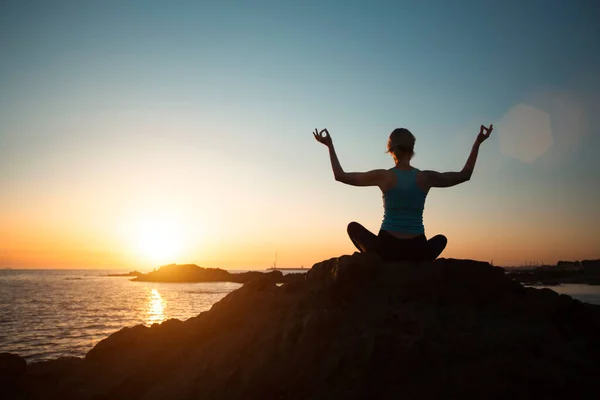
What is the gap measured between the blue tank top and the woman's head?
25 cm

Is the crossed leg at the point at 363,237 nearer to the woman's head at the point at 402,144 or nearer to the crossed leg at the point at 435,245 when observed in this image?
the crossed leg at the point at 435,245

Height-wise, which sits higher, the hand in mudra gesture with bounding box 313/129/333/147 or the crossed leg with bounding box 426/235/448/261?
the hand in mudra gesture with bounding box 313/129/333/147

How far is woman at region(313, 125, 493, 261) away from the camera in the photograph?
518 cm

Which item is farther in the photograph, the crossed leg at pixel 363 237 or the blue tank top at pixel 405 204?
the crossed leg at pixel 363 237

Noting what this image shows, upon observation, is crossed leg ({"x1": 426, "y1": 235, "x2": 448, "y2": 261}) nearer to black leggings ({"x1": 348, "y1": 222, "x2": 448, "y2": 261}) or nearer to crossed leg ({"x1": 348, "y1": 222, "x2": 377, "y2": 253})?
black leggings ({"x1": 348, "y1": 222, "x2": 448, "y2": 261})

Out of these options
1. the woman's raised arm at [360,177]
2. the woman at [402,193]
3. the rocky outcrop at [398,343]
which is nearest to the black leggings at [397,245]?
the woman at [402,193]

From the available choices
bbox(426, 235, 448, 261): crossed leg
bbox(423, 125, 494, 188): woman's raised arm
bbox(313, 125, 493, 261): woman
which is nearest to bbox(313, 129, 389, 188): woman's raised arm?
bbox(313, 125, 493, 261): woman

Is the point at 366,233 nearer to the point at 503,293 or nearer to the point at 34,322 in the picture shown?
the point at 503,293

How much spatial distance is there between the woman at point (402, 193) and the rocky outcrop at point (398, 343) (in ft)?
0.86

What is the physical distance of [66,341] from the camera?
22.8 m

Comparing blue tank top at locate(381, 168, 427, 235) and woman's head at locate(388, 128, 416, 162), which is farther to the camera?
woman's head at locate(388, 128, 416, 162)

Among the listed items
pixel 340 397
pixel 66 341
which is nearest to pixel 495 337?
pixel 340 397

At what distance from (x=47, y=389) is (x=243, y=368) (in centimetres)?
593

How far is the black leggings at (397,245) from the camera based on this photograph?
540 centimetres
